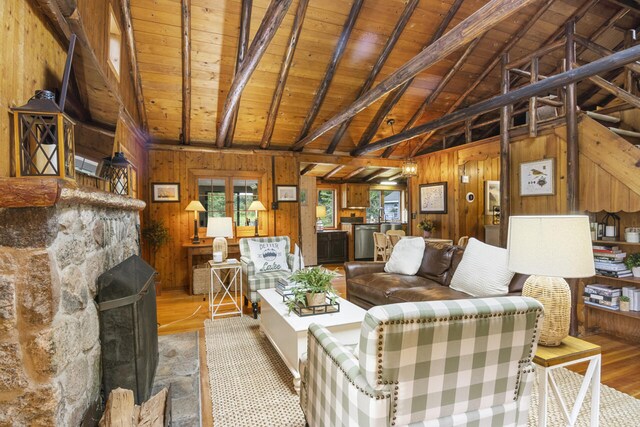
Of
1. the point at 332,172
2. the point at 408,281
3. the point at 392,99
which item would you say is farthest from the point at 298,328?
the point at 332,172

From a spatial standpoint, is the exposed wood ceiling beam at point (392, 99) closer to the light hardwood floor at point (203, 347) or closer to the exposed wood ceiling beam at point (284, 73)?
the exposed wood ceiling beam at point (284, 73)

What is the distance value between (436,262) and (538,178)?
2138 millimetres

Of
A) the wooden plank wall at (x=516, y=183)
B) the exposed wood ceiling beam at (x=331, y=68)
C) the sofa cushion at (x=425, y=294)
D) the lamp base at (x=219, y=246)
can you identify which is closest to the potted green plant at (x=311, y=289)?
the sofa cushion at (x=425, y=294)

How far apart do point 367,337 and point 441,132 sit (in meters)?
6.52

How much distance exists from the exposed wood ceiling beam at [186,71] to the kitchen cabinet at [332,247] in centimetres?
395

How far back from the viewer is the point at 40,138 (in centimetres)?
132

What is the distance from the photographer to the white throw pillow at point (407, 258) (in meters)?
3.90

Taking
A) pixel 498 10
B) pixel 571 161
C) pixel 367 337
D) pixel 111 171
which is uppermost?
pixel 498 10

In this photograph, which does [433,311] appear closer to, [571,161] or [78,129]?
[78,129]

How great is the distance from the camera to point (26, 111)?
4.12 ft

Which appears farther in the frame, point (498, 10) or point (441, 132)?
point (441, 132)

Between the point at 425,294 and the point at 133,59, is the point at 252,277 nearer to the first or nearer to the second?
the point at 425,294

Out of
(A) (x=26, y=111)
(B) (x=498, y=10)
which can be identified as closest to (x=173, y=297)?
(A) (x=26, y=111)

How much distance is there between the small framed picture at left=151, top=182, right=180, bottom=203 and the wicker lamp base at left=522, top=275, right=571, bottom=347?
221 inches
